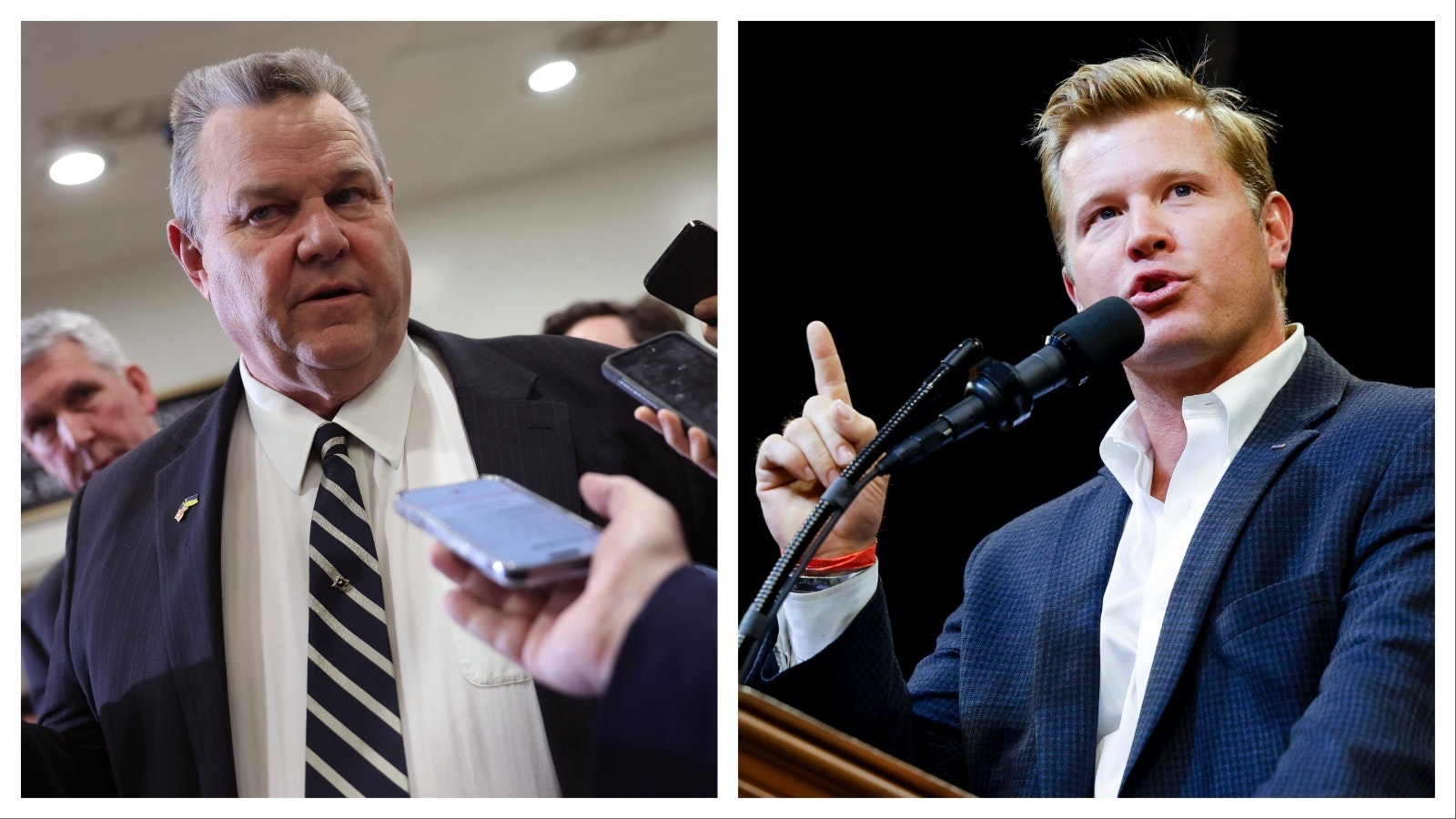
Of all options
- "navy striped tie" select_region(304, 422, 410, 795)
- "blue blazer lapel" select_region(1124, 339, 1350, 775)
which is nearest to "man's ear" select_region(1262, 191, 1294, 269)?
"blue blazer lapel" select_region(1124, 339, 1350, 775)

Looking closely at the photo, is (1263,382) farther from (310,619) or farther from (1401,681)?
(310,619)

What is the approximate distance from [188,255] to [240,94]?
0.25 metres

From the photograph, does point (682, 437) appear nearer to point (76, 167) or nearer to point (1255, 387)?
point (1255, 387)

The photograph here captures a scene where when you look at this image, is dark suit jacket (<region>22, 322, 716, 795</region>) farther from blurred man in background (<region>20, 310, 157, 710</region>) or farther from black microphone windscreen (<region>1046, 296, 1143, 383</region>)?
black microphone windscreen (<region>1046, 296, 1143, 383</region>)

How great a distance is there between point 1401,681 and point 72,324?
6.13ft

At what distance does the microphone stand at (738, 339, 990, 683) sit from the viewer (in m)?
1.67

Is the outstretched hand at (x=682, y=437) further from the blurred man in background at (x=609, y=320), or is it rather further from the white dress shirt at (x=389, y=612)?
the white dress shirt at (x=389, y=612)

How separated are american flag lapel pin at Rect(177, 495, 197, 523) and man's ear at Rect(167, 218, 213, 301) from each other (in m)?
0.29

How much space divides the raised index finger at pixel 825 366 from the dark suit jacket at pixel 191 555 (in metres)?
0.24

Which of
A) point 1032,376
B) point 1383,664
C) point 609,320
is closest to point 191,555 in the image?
point 609,320

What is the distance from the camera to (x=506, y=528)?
5.96 feet

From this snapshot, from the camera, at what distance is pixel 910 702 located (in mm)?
2074

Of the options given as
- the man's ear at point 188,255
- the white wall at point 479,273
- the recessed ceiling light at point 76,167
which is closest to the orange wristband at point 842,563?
the white wall at point 479,273

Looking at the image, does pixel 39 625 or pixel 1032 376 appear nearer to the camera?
pixel 1032 376
